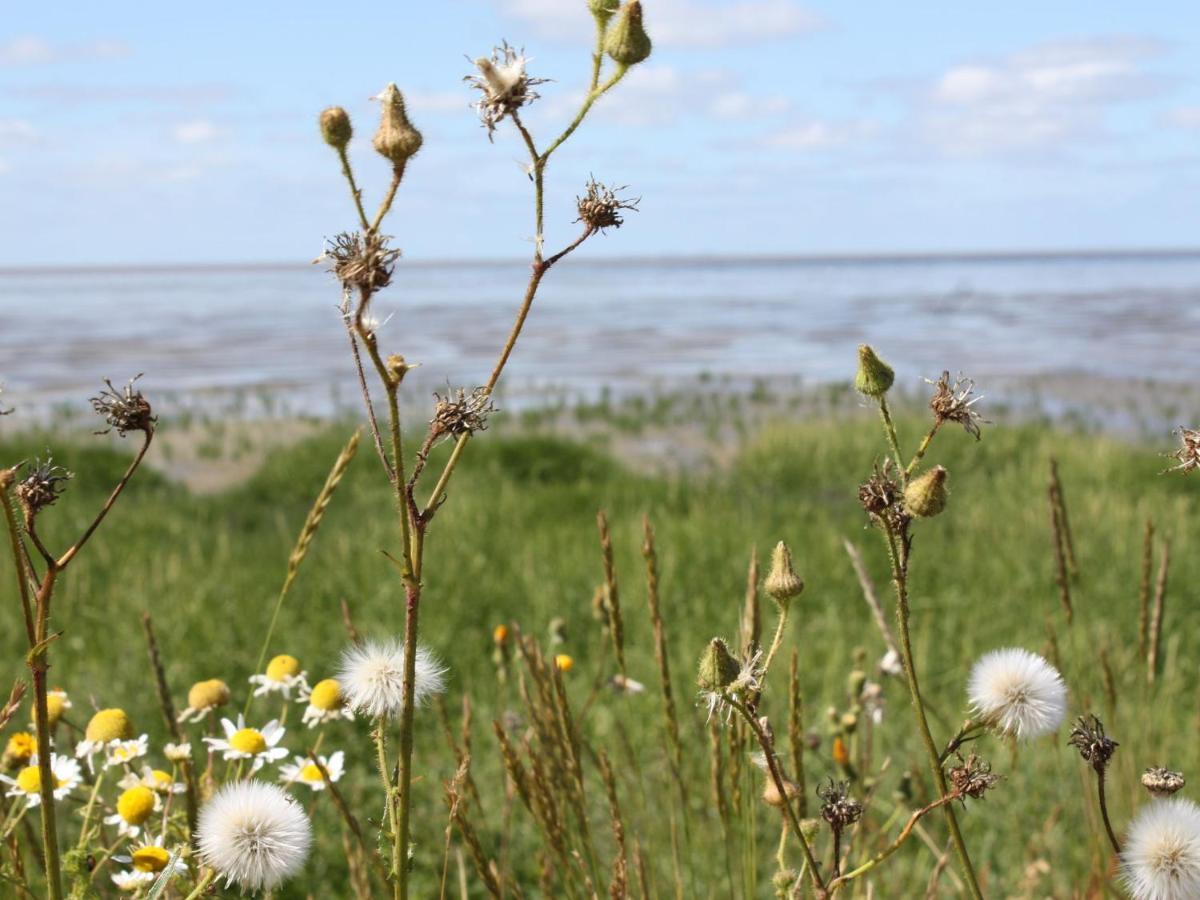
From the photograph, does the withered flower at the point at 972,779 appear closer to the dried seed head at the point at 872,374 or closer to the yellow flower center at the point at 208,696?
the dried seed head at the point at 872,374

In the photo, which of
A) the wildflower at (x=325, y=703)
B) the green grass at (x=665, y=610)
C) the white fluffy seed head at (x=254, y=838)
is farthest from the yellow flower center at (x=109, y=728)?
the green grass at (x=665, y=610)

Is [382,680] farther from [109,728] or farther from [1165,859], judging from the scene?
[1165,859]

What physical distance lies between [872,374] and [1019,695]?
1.08 feet

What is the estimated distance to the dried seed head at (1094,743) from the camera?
967 mm

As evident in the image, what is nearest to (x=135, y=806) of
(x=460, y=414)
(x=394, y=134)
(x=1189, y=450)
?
(x=460, y=414)

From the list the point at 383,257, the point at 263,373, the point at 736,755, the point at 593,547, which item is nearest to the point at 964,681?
the point at 593,547

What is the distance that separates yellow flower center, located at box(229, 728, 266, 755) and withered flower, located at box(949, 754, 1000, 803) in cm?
85

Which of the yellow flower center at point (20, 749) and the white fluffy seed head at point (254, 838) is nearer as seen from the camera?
the white fluffy seed head at point (254, 838)

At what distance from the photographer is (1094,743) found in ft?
3.21

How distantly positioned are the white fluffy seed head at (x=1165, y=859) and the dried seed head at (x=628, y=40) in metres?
0.76

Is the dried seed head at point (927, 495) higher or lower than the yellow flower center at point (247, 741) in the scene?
higher

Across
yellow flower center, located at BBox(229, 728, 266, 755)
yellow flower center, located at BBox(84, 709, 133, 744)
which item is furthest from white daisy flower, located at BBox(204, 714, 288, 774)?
yellow flower center, located at BBox(84, 709, 133, 744)

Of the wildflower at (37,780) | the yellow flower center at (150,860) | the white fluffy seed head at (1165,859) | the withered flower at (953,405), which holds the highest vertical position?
the withered flower at (953,405)

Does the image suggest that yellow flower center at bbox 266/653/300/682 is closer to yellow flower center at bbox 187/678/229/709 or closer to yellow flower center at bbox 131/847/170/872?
yellow flower center at bbox 187/678/229/709
